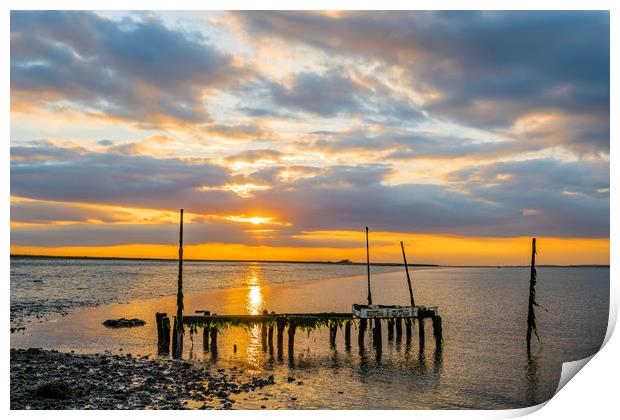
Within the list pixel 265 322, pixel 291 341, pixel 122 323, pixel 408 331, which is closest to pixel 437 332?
pixel 408 331

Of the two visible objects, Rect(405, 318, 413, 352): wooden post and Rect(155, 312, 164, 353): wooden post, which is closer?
Rect(155, 312, 164, 353): wooden post

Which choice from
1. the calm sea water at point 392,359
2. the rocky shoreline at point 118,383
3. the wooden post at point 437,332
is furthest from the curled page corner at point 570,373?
the rocky shoreline at point 118,383

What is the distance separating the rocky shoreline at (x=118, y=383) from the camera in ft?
68.2

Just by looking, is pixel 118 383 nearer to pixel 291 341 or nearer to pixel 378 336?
pixel 291 341

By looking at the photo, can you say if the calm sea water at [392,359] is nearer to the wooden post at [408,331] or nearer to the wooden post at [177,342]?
the wooden post at [408,331]

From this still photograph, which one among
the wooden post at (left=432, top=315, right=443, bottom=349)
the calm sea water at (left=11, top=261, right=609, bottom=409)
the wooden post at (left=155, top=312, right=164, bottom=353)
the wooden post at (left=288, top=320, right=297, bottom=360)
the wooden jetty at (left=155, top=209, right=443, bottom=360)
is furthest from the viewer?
the wooden post at (left=432, top=315, right=443, bottom=349)

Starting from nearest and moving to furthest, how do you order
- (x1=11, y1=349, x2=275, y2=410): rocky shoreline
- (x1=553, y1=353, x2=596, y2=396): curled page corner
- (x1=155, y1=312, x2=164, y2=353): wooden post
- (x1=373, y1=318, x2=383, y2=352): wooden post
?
(x1=11, y1=349, x2=275, y2=410): rocky shoreline → (x1=553, y1=353, x2=596, y2=396): curled page corner → (x1=155, y1=312, x2=164, y2=353): wooden post → (x1=373, y1=318, x2=383, y2=352): wooden post

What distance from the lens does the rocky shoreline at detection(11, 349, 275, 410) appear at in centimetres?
2080

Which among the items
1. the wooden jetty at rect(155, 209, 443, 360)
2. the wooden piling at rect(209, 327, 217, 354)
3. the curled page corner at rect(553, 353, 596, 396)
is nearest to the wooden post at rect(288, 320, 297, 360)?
the wooden jetty at rect(155, 209, 443, 360)

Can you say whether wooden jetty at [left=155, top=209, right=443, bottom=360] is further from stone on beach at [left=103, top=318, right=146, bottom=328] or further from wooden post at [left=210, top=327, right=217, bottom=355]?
stone on beach at [left=103, top=318, right=146, bottom=328]

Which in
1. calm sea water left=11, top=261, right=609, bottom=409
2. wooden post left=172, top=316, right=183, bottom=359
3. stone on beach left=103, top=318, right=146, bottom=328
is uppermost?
wooden post left=172, top=316, right=183, bottom=359

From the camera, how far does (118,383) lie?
76.5 ft
